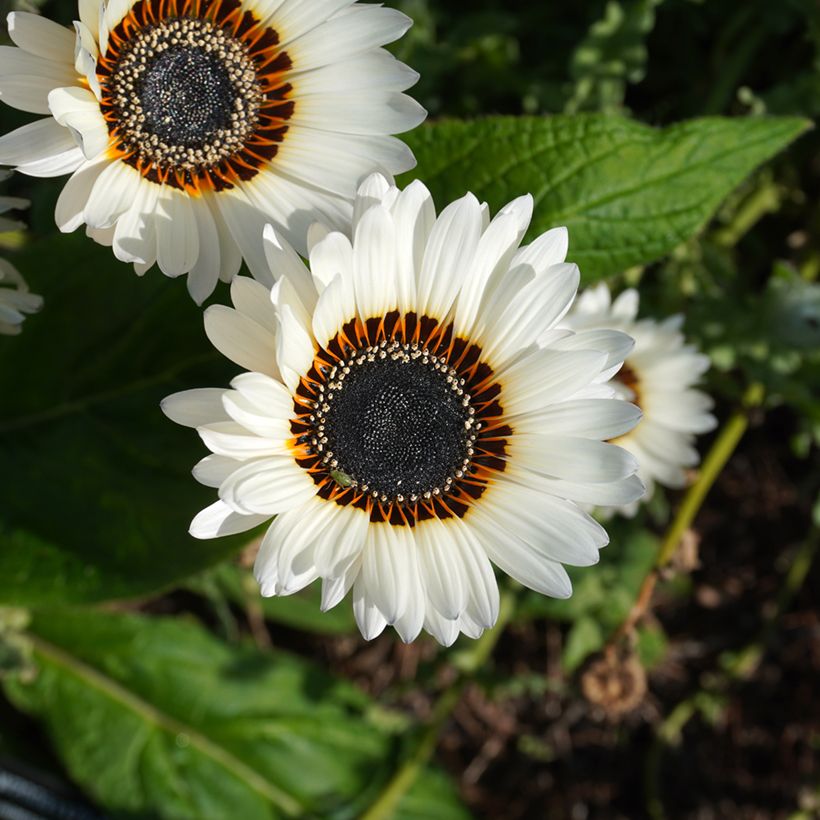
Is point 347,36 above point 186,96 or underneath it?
above

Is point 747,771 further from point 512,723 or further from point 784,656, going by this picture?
point 512,723

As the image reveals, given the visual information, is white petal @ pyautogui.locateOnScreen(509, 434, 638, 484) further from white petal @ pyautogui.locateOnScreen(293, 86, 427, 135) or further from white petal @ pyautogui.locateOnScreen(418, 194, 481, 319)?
white petal @ pyautogui.locateOnScreen(293, 86, 427, 135)

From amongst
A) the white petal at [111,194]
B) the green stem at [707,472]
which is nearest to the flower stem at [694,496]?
the green stem at [707,472]

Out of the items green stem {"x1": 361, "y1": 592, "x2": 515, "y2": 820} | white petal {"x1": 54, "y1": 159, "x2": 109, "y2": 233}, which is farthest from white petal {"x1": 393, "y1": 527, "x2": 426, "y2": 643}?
green stem {"x1": 361, "y1": 592, "x2": 515, "y2": 820}

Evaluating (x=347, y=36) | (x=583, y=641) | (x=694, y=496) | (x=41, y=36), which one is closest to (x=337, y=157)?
(x=347, y=36)

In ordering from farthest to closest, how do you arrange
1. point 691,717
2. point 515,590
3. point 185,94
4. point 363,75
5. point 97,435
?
point 691,717 → point 515,590 → point 97,435 → point 185,94 → point 363,75

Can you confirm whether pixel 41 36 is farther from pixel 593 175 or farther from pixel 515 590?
pixel 515 590

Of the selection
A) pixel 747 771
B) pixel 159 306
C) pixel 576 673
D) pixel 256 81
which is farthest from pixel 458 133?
pixel 747 771

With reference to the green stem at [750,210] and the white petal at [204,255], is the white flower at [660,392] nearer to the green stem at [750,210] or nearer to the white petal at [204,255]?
the green stem at [750,210]
